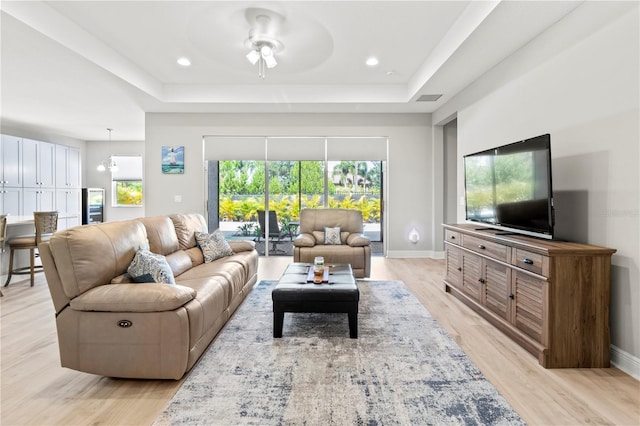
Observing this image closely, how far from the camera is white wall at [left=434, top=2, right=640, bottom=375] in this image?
7.59ft

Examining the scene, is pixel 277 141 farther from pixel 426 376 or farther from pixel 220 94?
pixel 426 376

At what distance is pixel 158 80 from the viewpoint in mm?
5441

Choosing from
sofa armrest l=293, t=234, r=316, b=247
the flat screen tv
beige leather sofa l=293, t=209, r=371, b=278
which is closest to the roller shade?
beige leather sofa l=293, t=209, r=371, b=278

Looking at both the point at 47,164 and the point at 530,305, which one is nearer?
the point at 530,305

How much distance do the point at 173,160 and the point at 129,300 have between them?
504cm

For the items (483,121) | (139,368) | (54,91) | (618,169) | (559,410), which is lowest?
(559,410)

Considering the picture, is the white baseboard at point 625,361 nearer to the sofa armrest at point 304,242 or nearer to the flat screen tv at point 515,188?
the flat screen tv at point 515,188

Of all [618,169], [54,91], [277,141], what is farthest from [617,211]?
[54,91]

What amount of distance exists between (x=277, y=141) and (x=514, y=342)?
518 centimetres

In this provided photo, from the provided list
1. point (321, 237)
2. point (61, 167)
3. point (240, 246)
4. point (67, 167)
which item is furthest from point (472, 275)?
point (67, 167)

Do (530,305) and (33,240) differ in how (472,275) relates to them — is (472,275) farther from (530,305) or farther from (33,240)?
(33,240)

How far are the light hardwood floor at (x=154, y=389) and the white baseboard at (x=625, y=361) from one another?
0.05 metres

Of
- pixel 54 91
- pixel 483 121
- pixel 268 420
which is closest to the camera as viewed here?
pixel 268 420

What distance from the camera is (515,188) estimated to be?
3.05m
